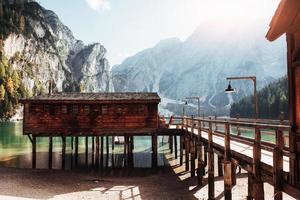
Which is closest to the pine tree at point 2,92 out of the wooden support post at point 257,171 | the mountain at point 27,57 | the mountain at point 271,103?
the mountain at point 27,57

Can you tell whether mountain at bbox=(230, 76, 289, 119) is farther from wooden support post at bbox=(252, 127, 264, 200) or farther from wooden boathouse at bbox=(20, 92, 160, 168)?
wooden support post at bbox=(252, 127, 264, 200)

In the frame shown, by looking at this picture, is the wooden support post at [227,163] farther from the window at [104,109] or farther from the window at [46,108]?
the window at [46,108]

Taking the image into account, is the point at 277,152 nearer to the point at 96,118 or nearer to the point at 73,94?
the point at 96,118

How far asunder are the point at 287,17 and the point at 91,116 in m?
23.0

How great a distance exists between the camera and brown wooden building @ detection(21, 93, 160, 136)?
27969mm

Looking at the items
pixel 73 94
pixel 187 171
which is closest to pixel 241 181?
pixel 187 171

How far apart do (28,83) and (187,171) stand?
382 ft

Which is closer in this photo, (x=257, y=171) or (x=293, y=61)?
(x=293, y=61)

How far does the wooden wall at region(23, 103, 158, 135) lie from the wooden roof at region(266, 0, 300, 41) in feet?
68.8

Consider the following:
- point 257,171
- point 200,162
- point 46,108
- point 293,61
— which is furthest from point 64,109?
point 293,61

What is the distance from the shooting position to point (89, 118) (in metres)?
28.3

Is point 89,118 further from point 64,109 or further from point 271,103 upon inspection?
point 271,103

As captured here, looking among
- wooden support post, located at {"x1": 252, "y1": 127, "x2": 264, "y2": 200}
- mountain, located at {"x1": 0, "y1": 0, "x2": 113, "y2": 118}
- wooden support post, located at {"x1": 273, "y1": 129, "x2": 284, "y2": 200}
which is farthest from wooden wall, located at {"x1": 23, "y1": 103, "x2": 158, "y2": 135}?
mountain, located at {"x1": 0, "y1": 0, "x2": 113, "y2": 118}

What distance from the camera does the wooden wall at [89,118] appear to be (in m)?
28.0
